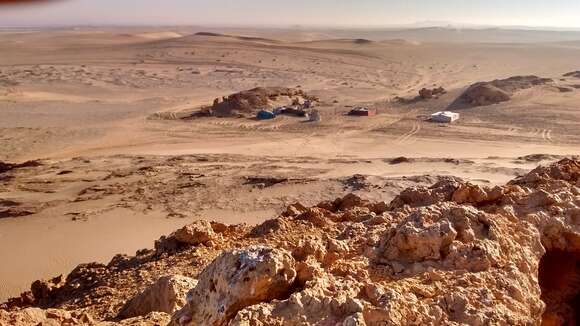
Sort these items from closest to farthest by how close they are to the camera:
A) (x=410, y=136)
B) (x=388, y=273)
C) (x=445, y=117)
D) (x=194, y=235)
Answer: (x=388, y=273), (x=194, y=235), (x=410, y=136), (x=445, y=117)

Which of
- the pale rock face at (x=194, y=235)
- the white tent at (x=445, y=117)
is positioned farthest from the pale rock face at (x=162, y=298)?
the white tent at (x=445, y=117)

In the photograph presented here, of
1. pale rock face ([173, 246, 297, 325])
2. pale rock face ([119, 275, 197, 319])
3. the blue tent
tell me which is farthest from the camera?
the blue tent

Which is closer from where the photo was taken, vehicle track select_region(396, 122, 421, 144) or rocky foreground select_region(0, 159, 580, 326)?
rocky foreground select_region(0, 159, 580, 326)

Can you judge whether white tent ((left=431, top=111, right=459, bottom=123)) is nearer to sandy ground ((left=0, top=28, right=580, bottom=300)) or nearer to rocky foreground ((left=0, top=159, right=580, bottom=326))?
sandy ground ((left=0, top=28, right=580, bottom=300))

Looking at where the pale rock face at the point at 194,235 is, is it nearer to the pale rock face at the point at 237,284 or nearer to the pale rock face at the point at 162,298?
the pale rock face at the point at 162,298

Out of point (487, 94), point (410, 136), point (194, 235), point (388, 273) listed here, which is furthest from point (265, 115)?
point (388, 273)

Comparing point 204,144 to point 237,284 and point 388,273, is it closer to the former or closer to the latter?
point 388,273

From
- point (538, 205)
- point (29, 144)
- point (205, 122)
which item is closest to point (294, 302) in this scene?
point (538, 205)

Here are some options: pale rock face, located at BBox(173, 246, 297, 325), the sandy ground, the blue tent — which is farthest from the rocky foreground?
the blue tent
